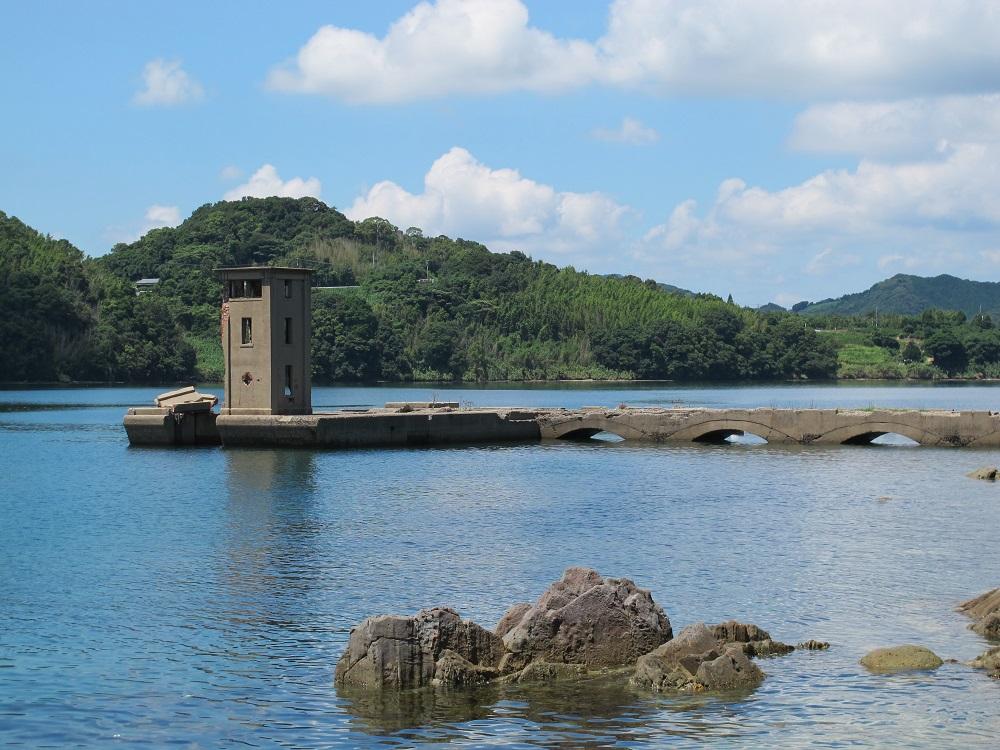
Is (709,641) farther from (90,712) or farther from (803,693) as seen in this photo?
(90,712)

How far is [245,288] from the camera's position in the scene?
250 feet

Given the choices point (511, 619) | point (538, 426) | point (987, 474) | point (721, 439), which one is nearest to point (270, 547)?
point (511, 619)

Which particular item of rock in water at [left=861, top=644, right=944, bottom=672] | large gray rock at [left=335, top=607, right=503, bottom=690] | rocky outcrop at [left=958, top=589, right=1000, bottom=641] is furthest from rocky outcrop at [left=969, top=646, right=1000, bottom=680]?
large gray rock at [left=335, top=607, right=503, bottom=690]

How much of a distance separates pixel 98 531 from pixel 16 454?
36.4 m

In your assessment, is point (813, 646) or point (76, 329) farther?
point (76, 329)

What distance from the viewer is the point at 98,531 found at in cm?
4572

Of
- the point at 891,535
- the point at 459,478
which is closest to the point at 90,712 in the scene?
the point at 891,535

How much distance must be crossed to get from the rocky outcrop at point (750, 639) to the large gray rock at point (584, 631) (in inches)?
60.9

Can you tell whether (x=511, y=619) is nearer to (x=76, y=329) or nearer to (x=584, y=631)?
(x=584, y=631)

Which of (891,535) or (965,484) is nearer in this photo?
(891,535)

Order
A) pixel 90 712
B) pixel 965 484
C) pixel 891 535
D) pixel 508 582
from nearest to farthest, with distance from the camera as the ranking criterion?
pixel 90 712
pixel 508 582
pixel 891 535
pixel 965 484

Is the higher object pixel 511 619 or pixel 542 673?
pixel 511 619

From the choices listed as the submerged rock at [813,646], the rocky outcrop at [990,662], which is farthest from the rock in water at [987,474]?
the rocky outcrop at [990,662]

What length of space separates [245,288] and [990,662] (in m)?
56.9
